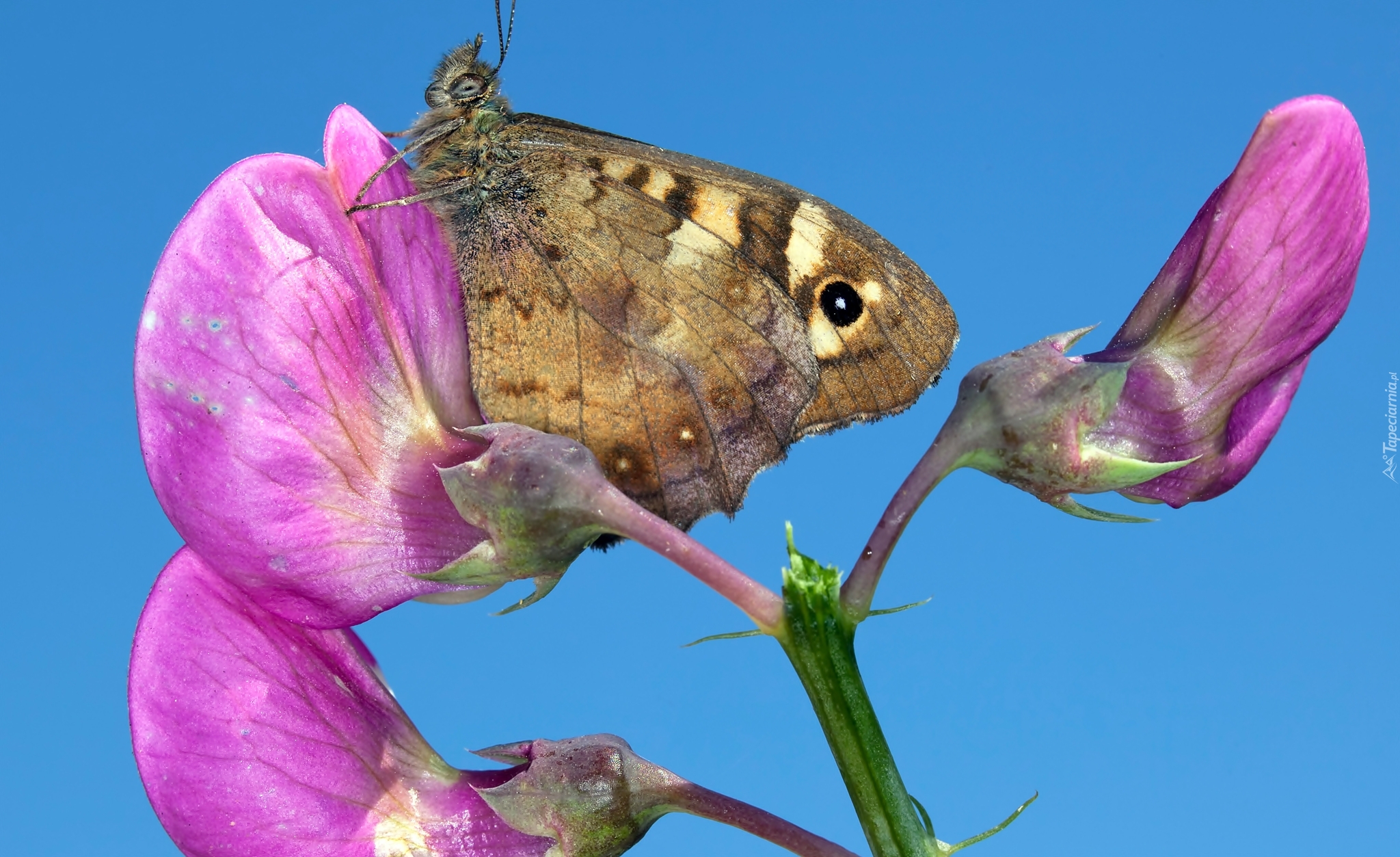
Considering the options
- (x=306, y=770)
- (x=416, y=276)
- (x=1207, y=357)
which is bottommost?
(x=306, y=770)

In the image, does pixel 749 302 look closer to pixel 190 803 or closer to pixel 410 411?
pixel 410 411

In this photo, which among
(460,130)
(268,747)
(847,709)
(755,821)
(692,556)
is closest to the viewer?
(847,709)

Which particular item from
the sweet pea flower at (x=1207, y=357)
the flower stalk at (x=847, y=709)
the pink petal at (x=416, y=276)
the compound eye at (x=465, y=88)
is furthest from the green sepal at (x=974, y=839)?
the compound eye at (x=465, y=88)

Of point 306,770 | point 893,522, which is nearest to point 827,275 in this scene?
point 893,522

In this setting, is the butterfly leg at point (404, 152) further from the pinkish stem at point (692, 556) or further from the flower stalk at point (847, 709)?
the flower stalk at point (847, 709)

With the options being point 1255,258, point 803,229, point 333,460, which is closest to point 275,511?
point 333,460

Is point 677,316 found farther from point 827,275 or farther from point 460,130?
point 460,130
